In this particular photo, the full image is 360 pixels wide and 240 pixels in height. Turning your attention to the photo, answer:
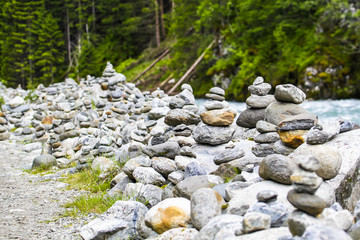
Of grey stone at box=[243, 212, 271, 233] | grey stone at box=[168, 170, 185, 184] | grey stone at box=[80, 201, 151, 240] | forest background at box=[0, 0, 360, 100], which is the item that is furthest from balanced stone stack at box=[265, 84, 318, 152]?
forest background at box=[0, 0, 360, 100]

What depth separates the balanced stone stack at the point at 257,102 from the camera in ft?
17.7

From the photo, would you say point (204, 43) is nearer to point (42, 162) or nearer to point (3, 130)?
point (3, 130)

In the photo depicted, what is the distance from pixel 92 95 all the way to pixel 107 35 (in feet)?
81.6

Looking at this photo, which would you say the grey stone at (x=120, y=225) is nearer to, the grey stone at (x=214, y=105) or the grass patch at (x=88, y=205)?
the grass patch at (x=88, y=205)

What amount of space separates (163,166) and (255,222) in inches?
95.3

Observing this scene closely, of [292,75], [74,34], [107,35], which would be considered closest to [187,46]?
[292,75]

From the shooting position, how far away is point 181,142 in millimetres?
5555

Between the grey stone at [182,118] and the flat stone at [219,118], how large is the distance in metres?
0.83

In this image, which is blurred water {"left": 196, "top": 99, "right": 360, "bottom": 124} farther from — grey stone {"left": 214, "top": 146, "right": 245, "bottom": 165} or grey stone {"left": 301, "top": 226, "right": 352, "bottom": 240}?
grey stone {"left": 301, "top": 226, "right": 352, "bottom": 240}

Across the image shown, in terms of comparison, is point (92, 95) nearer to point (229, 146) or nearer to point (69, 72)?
point (229, 146)

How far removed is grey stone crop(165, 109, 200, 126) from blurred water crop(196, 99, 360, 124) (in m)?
5.23

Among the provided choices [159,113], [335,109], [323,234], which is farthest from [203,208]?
[335,109]

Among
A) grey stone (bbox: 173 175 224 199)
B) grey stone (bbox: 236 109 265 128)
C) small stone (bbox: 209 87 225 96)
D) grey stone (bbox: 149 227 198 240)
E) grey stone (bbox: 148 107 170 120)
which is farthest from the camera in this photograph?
grey stone (bbox: 148 107 170 120)

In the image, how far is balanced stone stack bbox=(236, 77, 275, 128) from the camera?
5406 millimetres
